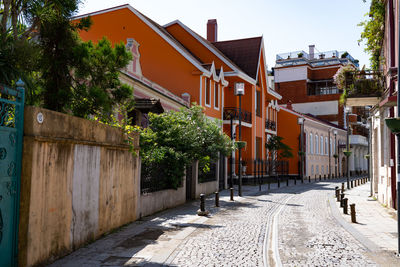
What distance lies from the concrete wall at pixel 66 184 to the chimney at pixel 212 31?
97.4ft

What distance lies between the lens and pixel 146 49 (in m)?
27.5

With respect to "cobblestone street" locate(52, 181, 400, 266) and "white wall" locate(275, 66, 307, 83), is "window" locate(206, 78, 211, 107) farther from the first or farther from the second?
"white wall" locate(275, 66, 307, 83)

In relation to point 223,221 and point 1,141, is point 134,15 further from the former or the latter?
point 1,141

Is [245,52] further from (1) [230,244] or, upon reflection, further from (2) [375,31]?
(1) [230,244]

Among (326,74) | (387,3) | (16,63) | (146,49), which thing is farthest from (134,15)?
(326,74)

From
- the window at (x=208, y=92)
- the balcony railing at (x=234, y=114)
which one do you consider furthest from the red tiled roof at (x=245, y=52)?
the window at (x=208, y=92)

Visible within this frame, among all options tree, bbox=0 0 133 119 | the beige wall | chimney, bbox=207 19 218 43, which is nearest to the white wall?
the beige wall

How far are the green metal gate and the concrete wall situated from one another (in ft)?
0.34

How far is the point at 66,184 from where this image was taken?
7.01 m

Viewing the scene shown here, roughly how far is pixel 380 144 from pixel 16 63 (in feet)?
47.7

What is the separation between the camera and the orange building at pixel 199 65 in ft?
86.2

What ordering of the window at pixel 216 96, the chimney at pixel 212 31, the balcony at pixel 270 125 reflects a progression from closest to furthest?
1. the window at pixel 216 96
2. the balcony at pixel 270 125
3. the chimney at pixel 212 31

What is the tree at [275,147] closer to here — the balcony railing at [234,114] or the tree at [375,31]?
the balcony railing at [234,114]

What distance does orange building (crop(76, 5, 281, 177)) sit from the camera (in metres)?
26.3
